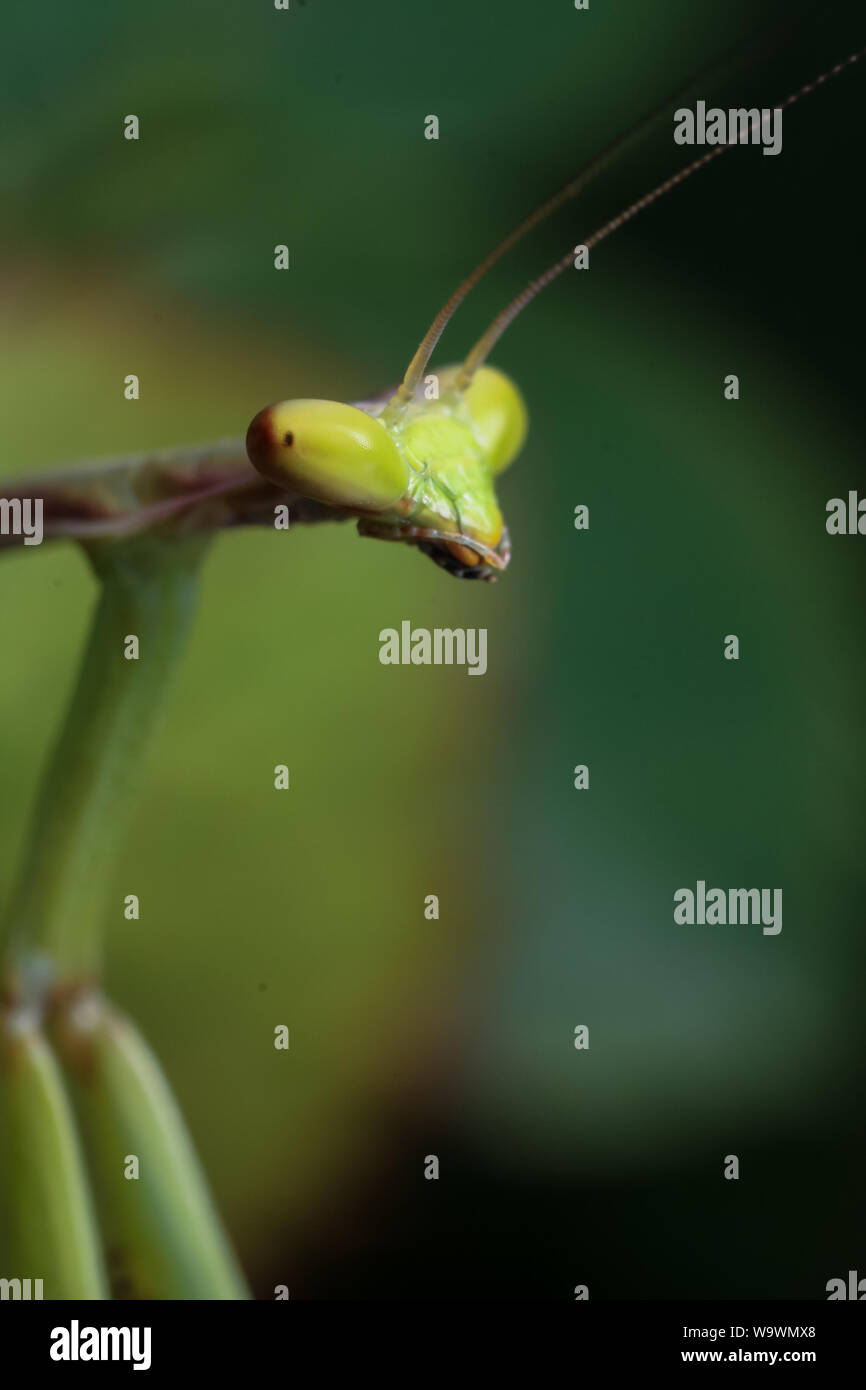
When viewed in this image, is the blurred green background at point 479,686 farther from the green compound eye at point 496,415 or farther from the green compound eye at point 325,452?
the green compound eye at point 325,452

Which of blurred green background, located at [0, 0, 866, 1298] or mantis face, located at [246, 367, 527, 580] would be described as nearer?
mantis face, located at [246, 367, 527, 580]

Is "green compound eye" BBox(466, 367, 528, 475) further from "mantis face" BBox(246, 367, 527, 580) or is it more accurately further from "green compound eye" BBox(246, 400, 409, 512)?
"green compound eye" BBox(246, 400, 409, 512)

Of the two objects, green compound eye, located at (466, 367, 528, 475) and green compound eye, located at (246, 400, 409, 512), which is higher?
green compound eye, located at (466, 367, 528, 475)

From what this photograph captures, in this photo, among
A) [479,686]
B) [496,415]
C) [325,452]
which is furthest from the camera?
[479,686]

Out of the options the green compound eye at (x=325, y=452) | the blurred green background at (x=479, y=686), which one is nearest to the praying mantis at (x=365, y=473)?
the green compound eye at (x=325, y=452)

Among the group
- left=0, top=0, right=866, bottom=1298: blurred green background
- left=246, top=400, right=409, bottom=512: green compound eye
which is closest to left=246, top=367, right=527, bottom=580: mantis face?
left=246, top=400, right=409, bottom=512: green compound eye

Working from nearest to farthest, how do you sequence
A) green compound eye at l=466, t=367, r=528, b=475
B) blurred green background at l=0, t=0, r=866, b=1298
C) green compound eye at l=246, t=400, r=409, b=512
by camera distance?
green compound eye at l=246, t=400, r=409, b=512 → green compound eye at l=466, t=367, r=528, b=475 → blurred green background at l=0, t=0, r=866, b=1298

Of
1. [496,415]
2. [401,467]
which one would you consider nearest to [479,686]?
[496,415]

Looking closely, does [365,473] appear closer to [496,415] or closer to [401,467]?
[401,467]

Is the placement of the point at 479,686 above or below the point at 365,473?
above
